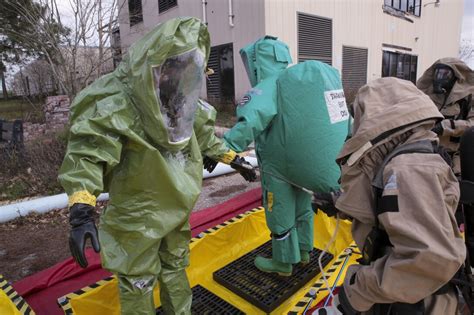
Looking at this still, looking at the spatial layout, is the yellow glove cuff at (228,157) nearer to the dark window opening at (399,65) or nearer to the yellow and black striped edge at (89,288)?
the yellow and black striped edge at (89,288)

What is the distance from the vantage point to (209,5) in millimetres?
8992

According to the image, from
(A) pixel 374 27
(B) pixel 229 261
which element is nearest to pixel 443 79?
(B) pixel 229 261

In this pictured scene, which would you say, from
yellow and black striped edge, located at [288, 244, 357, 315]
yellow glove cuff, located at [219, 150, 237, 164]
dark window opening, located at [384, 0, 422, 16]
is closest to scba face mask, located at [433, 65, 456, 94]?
yellow and black striped edge, located at [288, 244, 357, 315]

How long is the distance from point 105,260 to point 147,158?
534 mm

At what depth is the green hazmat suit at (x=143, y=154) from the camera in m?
1.48

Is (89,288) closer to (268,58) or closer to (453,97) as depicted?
(268,58)

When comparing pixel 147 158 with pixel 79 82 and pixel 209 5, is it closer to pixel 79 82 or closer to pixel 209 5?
pixel 79 82

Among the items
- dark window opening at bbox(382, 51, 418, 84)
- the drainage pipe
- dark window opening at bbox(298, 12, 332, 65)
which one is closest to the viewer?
the drainage pipe

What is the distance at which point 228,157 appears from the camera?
224cm

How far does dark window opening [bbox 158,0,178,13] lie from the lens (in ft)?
33.8

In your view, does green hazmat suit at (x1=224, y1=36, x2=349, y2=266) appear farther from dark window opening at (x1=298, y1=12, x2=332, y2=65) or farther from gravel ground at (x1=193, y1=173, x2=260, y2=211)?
dark window opening at (x1=298, y1=12, x2=332, y2=65)

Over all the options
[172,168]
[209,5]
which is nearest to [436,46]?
[209,5]

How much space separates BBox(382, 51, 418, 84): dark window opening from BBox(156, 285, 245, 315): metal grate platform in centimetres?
1140

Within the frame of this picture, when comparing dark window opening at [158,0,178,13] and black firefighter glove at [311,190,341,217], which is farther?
dark window opening at [158,0,178,13]
